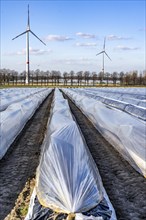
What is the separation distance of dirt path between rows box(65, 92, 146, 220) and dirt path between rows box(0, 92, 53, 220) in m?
1.41

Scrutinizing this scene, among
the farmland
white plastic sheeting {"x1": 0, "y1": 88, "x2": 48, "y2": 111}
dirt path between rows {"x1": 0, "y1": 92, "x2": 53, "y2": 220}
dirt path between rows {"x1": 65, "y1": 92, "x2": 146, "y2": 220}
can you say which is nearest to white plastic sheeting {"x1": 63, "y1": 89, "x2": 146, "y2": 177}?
the farmland

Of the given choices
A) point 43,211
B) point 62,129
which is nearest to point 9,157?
point 62,129

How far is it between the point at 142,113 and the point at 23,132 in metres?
4.35

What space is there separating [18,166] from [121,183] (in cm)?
217

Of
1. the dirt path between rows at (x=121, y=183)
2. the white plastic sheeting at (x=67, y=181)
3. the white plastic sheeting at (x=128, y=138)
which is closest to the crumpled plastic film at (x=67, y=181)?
the white plastic sheeting at (x=67, y=181)

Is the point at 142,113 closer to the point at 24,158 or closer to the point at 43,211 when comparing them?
the point at 24,158

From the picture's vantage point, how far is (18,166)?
6.13 meters

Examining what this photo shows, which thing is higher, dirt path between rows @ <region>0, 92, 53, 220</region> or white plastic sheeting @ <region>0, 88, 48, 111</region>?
white plastic sheeting @ <region>0, 88, 48, 111</region>

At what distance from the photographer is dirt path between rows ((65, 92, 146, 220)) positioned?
420 centimetres

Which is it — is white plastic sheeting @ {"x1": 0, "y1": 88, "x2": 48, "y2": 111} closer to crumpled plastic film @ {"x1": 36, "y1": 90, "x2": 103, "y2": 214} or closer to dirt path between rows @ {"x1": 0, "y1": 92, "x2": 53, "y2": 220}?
dirt path between rows @ {"x1": 0, "y1": 92, "x2": 53, "y2": 220}

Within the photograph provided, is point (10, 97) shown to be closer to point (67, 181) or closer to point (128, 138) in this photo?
point (128, 138)

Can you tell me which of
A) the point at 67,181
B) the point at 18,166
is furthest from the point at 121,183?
the point at 18,166

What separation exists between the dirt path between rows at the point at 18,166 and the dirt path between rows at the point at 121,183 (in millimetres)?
1407

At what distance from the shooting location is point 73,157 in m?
4.39
